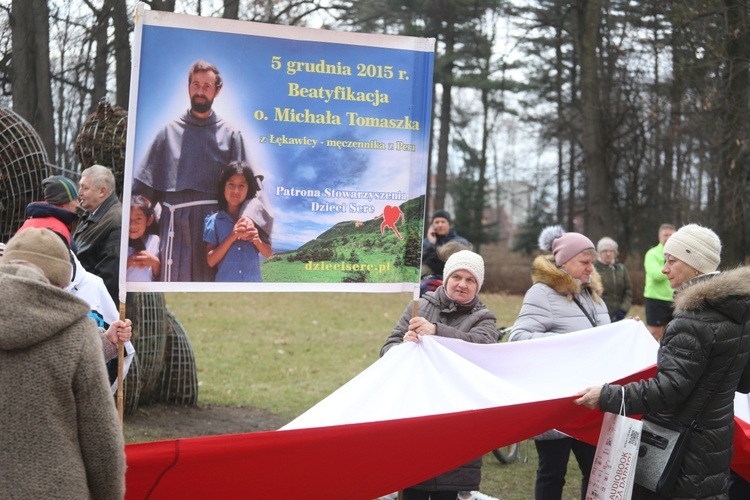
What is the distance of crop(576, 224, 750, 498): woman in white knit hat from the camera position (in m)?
4.12

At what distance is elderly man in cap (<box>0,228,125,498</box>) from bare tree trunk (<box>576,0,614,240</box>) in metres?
22.2

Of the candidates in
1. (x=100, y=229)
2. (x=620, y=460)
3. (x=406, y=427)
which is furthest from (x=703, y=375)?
(x=100, y=229)

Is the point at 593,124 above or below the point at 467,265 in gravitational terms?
above

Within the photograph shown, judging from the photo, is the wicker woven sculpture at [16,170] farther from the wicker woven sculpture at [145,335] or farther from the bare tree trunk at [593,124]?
the bare tree trunk at [593,124]

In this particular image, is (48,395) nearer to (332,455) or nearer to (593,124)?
(332,455)

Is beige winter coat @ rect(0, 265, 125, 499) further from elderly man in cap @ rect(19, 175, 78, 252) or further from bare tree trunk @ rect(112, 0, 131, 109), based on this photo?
bare tree trunk @ rect(112, 0, 131, 109)

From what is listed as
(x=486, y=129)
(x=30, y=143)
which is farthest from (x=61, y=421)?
(x=486, y=129)

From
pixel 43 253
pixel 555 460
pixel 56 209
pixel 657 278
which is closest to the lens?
pixel 43 253

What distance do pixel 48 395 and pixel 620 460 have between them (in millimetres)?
2728

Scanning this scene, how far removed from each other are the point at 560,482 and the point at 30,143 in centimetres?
509

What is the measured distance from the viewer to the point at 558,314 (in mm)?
5824

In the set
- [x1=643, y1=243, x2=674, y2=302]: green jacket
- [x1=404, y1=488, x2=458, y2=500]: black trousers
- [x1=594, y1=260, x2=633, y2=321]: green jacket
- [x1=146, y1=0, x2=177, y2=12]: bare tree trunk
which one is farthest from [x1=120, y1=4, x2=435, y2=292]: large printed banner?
[x1=643, y1=243, x2=674, y2=302]: green jacket

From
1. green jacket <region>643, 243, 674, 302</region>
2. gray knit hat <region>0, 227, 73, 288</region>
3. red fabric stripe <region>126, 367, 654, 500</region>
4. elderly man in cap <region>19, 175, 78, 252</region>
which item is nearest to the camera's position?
gray knit hat <region>0, 227, 73, 288</region>

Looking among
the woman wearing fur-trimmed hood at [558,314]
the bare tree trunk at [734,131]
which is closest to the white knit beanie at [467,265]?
the woman wearing fur-trimmed hood at [558,314]
